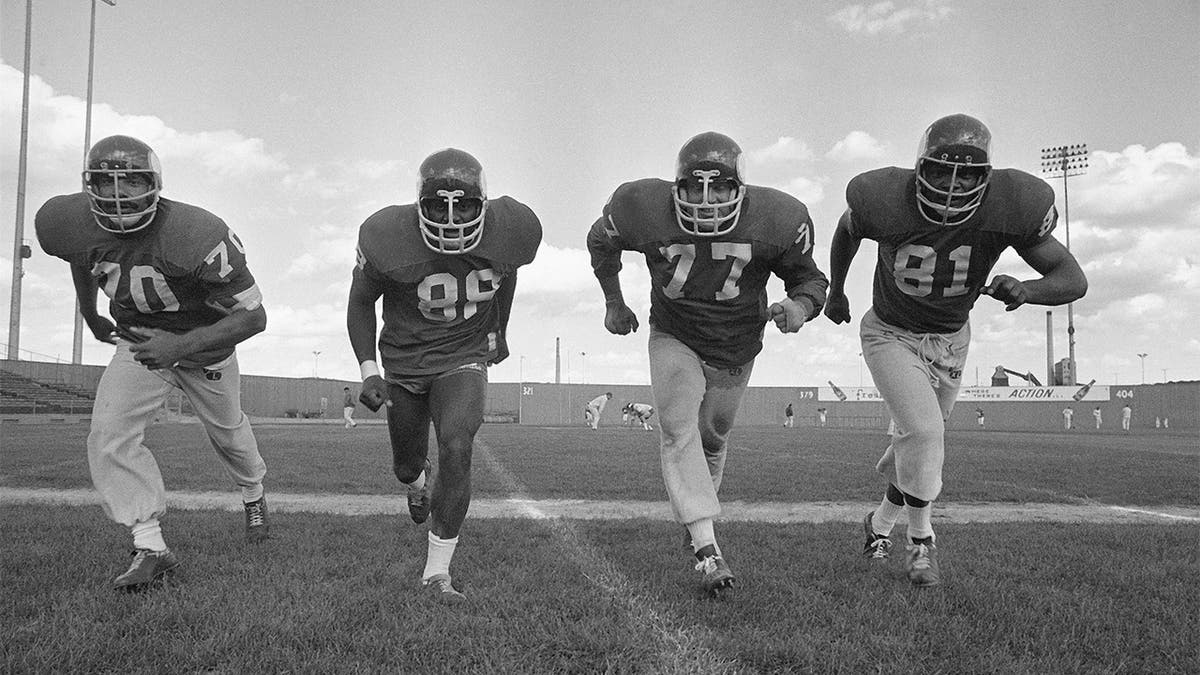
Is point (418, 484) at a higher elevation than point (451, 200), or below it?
below

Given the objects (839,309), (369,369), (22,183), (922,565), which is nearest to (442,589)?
(369,369)

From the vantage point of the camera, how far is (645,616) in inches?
129

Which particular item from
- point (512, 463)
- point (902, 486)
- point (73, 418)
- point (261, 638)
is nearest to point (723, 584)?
point (902, 486)

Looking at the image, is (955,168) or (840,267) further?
(840,267)

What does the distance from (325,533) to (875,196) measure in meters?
3.73

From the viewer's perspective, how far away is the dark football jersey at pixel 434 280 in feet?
13.3

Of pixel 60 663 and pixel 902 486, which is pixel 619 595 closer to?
pixel 902 486

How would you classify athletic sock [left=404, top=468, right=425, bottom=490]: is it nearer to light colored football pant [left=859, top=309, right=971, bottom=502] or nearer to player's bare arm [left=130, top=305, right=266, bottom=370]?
player's bare arm [left=130, top=305, right=266, bottom=370]

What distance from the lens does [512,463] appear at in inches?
451

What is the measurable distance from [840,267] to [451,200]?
227cm

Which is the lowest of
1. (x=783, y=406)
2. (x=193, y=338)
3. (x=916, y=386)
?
(x=783, y=406)

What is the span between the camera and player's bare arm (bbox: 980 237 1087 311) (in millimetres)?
3795

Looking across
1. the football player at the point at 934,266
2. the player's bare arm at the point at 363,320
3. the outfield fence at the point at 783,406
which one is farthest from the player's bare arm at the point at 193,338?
the outfield fence at the point at 783,406

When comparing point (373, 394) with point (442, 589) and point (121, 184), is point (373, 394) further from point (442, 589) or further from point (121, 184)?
point (121, 184)
